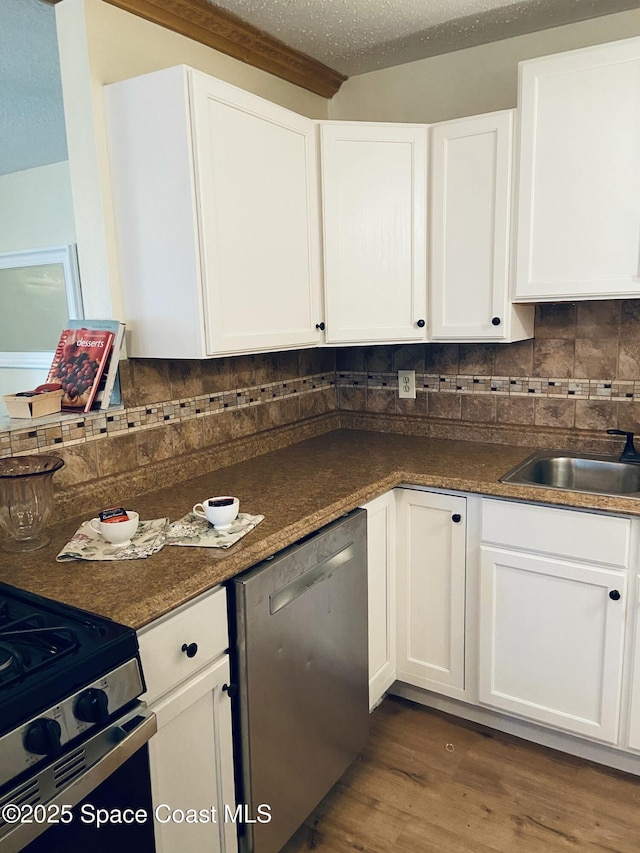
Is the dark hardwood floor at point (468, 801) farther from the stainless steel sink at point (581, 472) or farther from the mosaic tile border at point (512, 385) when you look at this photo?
the mosaic tile border at point (512, 385)

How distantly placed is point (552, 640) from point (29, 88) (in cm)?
288

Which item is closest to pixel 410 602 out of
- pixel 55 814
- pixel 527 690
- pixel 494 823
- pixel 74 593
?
pixel 527 690

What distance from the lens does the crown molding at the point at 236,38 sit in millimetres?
1923

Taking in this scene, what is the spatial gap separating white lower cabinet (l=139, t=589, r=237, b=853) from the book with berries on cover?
757mm

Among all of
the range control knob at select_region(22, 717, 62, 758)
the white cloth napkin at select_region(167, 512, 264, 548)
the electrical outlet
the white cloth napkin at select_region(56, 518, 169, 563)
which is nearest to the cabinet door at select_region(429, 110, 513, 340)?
the electrical outlet

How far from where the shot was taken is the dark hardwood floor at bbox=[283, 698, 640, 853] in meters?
1.78

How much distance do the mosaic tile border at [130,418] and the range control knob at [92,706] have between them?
0.85 m

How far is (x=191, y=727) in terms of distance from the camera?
139cm

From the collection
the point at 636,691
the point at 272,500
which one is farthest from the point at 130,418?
the point at 636,691

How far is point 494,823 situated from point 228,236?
1.86m

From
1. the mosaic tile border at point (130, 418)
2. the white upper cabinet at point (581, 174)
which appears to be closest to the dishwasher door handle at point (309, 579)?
the mosaic tile border at point (130, 418)

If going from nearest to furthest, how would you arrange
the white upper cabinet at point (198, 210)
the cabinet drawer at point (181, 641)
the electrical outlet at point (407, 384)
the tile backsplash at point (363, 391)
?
1. the cabinet drawer at point (181, 641)
2. the white upper cabinet at point (198, 210)
3. the tile backsplash at point (363, 391)
4. the electrical outlet at point (407, 384)

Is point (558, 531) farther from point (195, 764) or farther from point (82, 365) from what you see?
point (82, 365)

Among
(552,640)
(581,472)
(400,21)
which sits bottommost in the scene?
(552,640)
